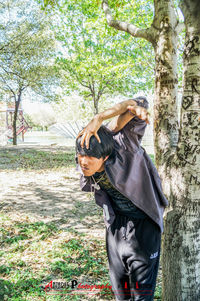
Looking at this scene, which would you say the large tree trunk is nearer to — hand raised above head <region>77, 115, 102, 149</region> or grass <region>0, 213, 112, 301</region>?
hand raised above head <region>77, 115, 102, 149</region>

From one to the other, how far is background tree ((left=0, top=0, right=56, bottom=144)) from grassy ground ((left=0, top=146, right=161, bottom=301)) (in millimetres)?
9506

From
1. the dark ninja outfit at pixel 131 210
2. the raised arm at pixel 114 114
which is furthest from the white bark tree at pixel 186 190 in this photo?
the raised arm at pixel 114 114

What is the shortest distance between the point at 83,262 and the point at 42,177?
5.95m

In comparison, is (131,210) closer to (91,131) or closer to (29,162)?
(91,131)

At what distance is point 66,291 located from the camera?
318 centimetres

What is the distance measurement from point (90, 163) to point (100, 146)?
14 cm

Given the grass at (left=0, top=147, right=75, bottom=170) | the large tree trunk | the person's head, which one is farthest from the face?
the grass at (left=0, top=147, right=75, bottom=170)

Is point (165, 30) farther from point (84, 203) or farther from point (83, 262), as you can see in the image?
point (84, 203)

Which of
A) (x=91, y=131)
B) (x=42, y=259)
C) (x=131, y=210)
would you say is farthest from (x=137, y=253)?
(x=42, y=259)

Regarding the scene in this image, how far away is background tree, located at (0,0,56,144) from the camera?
Answer: 48.1 feet

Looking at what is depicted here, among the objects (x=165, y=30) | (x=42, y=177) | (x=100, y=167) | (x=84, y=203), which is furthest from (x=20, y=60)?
(x=100, y=167)

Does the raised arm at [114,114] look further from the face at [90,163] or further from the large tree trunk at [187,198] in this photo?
the large tree trunk at [187,198]

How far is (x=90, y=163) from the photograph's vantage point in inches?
70.4

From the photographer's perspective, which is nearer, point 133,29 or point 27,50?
point 133,29
